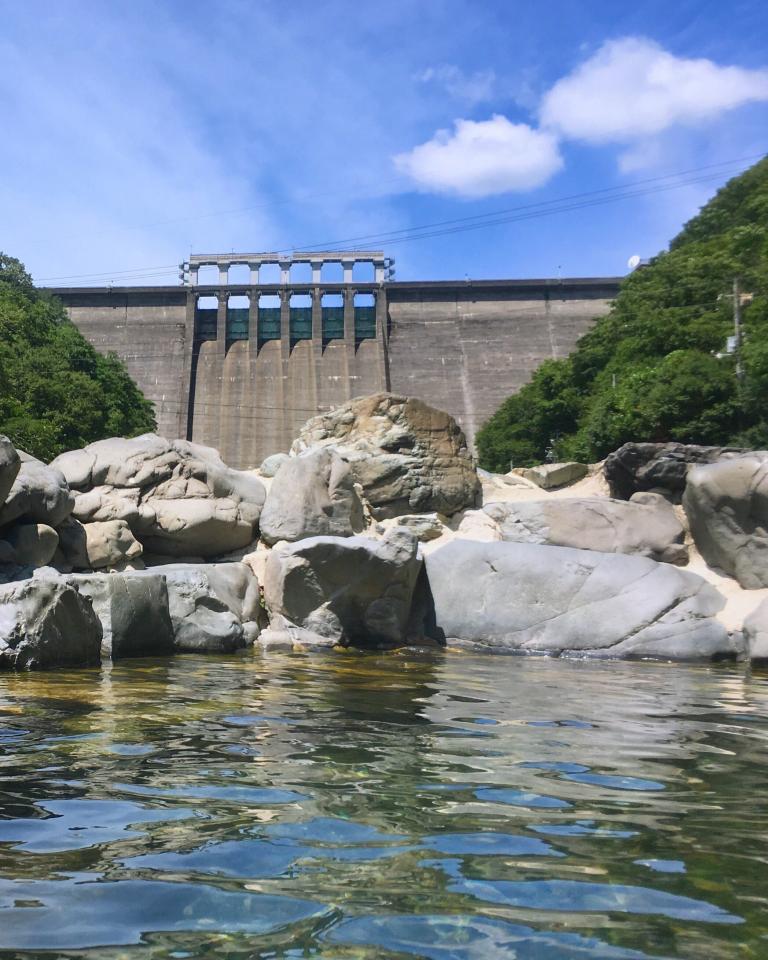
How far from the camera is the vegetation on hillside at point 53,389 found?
25781mm

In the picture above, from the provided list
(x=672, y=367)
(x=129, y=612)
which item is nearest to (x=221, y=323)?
(x=672, y=367)

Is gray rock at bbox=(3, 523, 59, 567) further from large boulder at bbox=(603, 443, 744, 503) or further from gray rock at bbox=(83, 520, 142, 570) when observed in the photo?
large boulder at bbox=(603, 443, 744, 503)

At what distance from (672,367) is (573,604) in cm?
1427

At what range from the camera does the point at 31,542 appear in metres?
11.3

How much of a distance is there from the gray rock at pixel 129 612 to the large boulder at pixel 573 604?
13.4 feet

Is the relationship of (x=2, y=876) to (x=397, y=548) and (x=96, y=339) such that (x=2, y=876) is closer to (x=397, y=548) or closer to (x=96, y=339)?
(x=397, y=548)

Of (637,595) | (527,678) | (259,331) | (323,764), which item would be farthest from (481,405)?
(323,764)

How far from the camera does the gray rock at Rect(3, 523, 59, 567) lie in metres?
11.2

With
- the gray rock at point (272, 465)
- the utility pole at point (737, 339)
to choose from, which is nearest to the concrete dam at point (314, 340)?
the utility pole at point (737, 339)

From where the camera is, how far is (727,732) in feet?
18.3

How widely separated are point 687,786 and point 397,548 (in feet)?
27.4

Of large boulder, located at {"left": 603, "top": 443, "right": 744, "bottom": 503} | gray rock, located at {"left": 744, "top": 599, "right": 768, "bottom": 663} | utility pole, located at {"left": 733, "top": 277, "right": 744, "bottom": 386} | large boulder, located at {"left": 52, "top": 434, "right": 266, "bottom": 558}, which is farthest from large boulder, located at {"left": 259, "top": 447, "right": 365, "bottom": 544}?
utility pole, located at {"left": 733, "top": 277, "right": 744, "bottom": 386}

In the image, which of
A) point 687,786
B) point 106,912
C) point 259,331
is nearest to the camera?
point 106,912

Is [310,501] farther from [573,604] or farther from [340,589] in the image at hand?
[573,604]
